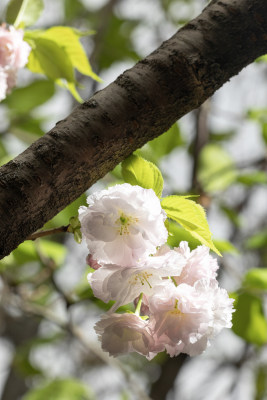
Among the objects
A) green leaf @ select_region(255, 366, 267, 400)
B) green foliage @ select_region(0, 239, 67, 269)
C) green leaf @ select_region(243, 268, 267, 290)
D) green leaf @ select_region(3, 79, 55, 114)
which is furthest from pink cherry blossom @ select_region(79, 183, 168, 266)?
green leaf @ select_region(255, 366, 267, 400)

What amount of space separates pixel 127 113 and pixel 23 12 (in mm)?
396

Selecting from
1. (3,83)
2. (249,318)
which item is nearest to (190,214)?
(3,83)

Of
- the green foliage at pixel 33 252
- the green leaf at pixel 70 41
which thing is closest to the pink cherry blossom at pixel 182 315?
the green leaf at pixel 70 41

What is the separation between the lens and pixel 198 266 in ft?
1.74

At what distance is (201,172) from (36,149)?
1.17m

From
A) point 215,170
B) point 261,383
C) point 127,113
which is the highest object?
point 127,113

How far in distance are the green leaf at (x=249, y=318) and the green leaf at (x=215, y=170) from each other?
0.60 metres

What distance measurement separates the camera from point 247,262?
3.04 metres

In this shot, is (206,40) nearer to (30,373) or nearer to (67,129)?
(67,129)

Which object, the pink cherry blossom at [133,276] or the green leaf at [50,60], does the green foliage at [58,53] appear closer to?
the green leaf at [50,60]

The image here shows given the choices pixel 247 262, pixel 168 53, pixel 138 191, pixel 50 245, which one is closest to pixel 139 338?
pixel 138 191

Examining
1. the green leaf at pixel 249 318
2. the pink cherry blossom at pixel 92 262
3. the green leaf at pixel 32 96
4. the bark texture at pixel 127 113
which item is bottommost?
the green leaf at pixel 249 318

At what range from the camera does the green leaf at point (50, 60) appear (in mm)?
792

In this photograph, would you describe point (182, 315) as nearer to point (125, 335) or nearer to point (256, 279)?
point (125, 335)
